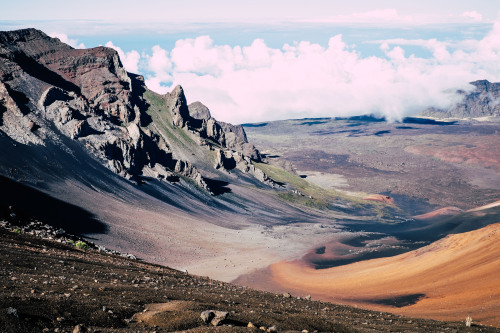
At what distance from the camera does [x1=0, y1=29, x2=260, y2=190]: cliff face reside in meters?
92.1

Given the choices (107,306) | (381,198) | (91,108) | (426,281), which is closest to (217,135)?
(91,108)

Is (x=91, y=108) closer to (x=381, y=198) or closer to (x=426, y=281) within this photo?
(x=426, y=281)

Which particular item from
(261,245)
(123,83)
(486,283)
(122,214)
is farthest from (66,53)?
(486,283)

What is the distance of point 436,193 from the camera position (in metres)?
198

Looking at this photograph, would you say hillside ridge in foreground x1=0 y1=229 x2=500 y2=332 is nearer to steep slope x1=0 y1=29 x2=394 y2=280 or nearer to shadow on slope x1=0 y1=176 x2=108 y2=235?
steep slope x1=0 y1=29 x2=394 y2=280

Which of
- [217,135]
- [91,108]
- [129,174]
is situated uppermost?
[91,108]

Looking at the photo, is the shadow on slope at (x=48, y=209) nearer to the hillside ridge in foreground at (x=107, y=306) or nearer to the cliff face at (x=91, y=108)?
the cliff face at (x=91, y=108)

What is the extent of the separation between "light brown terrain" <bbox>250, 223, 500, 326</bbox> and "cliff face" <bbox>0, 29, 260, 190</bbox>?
170ft

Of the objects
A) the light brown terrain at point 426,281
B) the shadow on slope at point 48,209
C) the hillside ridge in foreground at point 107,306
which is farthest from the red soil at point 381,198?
the hillside ridge in foreground at point 107,306

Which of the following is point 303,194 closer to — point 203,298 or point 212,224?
point 212,224

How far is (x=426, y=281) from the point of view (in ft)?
159

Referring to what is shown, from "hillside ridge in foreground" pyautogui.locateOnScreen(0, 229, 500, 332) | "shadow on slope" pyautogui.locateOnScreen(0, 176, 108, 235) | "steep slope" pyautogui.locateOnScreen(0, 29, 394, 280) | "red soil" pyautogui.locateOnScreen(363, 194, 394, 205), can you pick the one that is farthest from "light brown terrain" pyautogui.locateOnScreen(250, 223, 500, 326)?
"red soil" pyautogui.locateOnScreen(363, 194, 394, 205)

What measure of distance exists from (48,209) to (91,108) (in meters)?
49.3

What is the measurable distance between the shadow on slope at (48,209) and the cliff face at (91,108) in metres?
17.4
